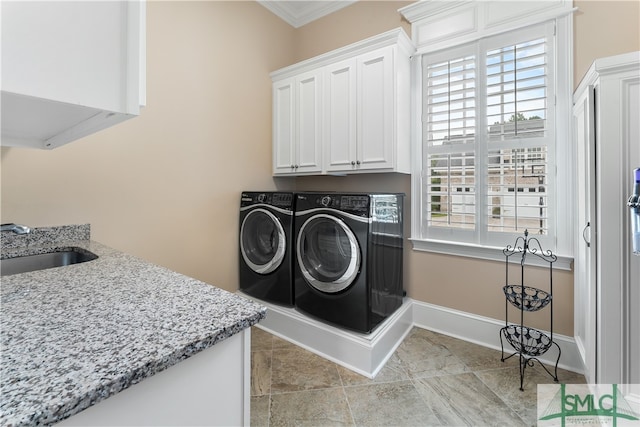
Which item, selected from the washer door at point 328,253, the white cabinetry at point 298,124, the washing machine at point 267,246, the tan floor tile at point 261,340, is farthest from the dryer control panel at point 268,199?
the tan floor tile at point 261,340

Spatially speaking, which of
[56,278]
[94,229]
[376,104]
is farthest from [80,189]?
[376,104]

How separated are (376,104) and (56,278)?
2.09 meters

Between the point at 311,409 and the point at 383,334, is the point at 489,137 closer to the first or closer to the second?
the point at 383,334

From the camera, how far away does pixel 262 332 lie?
2.34 m

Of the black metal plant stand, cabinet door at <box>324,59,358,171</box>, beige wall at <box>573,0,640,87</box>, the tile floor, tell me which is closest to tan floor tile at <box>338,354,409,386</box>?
the tile floor

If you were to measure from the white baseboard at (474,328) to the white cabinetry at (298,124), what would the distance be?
154 cm

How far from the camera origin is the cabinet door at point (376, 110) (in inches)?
83.9

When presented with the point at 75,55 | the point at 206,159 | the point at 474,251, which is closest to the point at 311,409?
the point at 474,251

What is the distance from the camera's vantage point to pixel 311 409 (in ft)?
4.95

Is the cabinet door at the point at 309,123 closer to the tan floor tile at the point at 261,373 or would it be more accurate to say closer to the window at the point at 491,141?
the window at the point at 491,141

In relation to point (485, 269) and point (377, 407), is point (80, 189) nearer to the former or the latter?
A: point (377, 407)

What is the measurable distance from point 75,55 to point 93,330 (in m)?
0.52

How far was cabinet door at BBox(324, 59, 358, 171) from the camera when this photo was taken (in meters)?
2.30

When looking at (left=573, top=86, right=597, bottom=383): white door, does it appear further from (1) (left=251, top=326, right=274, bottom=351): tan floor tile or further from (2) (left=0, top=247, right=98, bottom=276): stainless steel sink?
(2) (left=0, top=247, right=98, bottom=276): stainless steel sink
